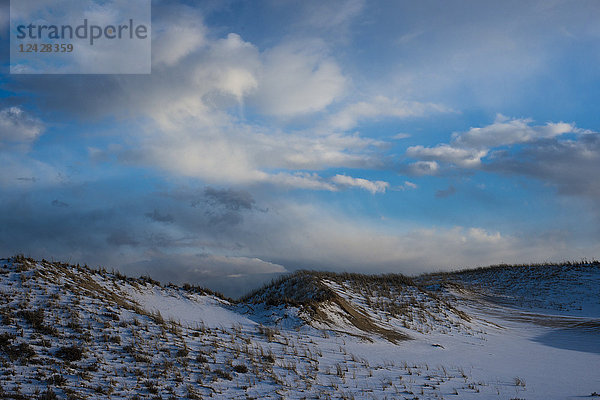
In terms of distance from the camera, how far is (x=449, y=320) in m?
29.3

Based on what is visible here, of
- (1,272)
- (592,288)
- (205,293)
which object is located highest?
(1,272)

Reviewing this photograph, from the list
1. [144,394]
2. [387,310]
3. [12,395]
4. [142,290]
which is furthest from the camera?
[387,310]

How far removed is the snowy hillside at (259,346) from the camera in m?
13.1

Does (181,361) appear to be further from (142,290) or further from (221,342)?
(142,290)

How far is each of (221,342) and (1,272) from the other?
10886 mm

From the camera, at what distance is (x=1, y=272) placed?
1889cm

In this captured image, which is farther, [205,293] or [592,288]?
[592,288]

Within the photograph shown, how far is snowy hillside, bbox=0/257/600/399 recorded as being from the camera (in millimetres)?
13125

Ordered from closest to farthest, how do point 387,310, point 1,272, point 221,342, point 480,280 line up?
point 221,342 < point 1,272 < point 387,310 < point 480,280

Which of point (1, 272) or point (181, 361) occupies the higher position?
point (1, 272)

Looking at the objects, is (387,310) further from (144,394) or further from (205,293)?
(144,394)

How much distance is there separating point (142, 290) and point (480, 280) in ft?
151

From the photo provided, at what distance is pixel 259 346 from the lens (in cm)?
1781

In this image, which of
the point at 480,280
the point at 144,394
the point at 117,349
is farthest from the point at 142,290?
the point at 480,280
